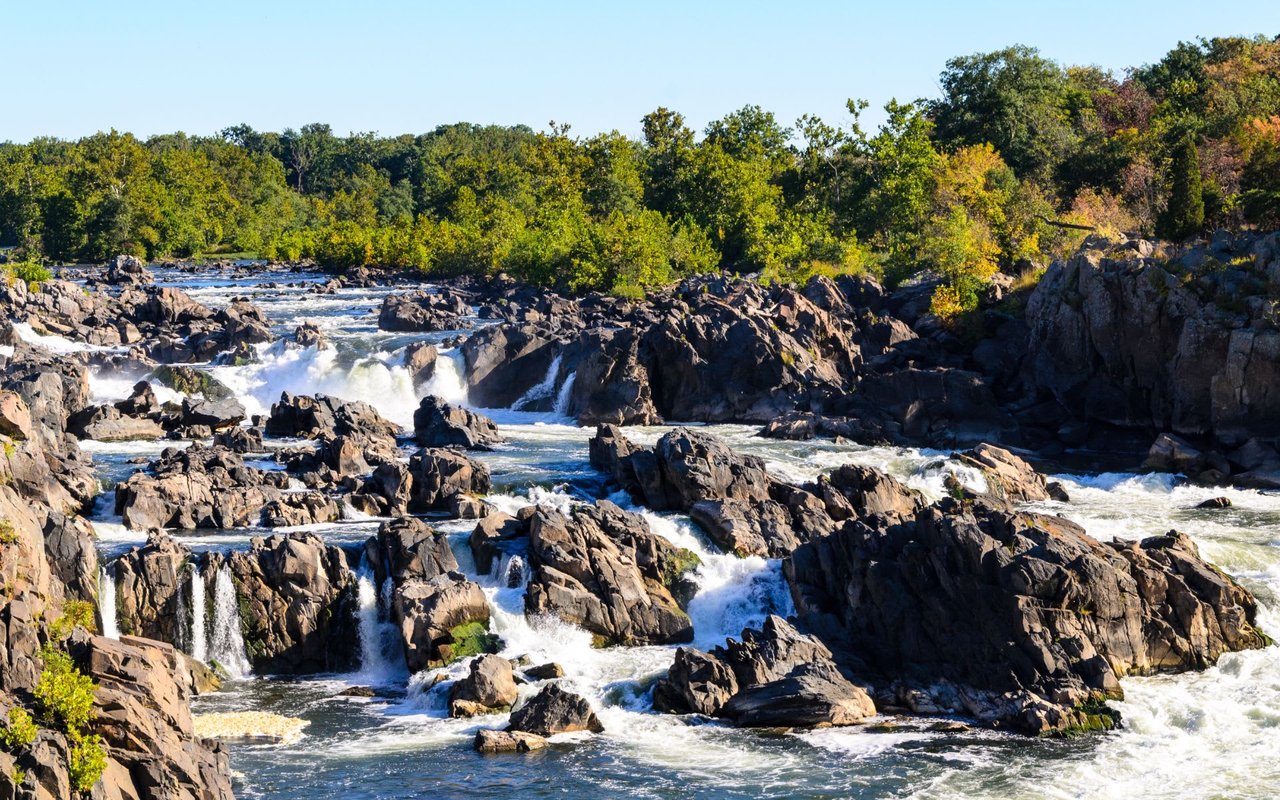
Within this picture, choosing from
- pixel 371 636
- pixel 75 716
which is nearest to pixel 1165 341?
pixel 371 636

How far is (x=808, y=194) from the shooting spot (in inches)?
3612

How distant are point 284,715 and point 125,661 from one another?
5.46 meters

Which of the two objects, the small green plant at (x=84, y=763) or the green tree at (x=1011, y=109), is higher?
the green tree at (x=1011, y=109)

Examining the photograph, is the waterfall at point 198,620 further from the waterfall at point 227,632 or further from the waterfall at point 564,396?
the waterfall at point 564,396

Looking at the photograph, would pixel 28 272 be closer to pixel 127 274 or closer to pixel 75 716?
pixel 127 274

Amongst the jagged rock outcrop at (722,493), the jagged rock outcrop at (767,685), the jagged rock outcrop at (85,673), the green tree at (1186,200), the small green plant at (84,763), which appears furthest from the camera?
the green tree at (1186,200)

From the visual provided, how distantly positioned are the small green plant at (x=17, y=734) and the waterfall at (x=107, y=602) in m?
11.0

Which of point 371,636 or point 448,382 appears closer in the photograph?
point 371,636

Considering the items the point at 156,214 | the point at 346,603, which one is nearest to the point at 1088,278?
the point at 346,603

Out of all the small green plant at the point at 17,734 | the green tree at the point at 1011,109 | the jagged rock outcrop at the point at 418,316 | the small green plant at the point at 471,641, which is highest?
the green tree at the point at 1011,109

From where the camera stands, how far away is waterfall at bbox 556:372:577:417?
54.5m

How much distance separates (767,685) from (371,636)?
904 cm

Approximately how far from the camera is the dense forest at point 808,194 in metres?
65.4

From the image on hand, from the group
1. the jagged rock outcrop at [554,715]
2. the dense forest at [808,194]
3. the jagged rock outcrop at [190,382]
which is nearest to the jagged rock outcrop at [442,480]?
the jagged rock outcrop at [554,715]
